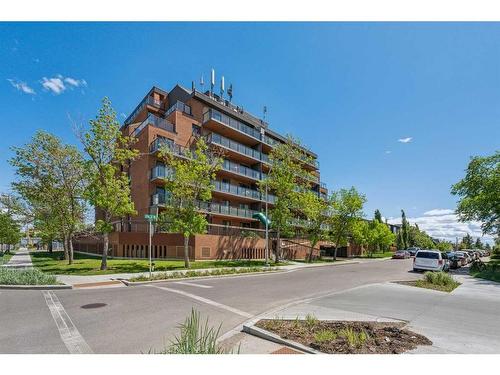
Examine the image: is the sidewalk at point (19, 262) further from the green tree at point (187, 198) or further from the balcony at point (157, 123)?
the balcony at point (157, 123)

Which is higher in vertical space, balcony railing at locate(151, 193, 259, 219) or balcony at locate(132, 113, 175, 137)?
balcony at locate(132, 113, 175, 137)

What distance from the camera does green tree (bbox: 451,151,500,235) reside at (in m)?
26.7

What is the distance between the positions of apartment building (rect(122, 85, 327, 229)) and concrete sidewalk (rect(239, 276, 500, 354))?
1988 cm

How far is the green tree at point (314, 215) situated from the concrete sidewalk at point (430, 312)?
18395 mm

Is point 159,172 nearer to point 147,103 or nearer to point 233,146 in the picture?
point 233,146

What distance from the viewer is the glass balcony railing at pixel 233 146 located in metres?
34.7

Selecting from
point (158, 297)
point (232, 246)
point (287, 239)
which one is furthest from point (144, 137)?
point (158, 297)

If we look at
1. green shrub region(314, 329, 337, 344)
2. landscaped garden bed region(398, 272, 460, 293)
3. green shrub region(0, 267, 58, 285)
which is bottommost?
landscaped garden bed region(398, 272, 460, 293)

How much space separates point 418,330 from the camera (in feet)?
22.9

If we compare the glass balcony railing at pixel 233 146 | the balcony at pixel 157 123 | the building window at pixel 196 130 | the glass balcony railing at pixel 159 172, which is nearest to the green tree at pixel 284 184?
the glass balcony railing at pixel 233 146

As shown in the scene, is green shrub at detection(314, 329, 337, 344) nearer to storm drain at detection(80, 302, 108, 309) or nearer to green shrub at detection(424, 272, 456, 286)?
storm drain at detection(80, 302, 108, 309)

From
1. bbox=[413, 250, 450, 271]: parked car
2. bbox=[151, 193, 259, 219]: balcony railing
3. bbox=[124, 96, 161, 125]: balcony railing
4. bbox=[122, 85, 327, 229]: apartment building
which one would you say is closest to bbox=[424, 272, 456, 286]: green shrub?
bbox=[413, 250, 450, 271]: parked car

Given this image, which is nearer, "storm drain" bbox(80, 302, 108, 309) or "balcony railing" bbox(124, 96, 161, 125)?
"storm drain" bbox(80, 302, 108, 309)
